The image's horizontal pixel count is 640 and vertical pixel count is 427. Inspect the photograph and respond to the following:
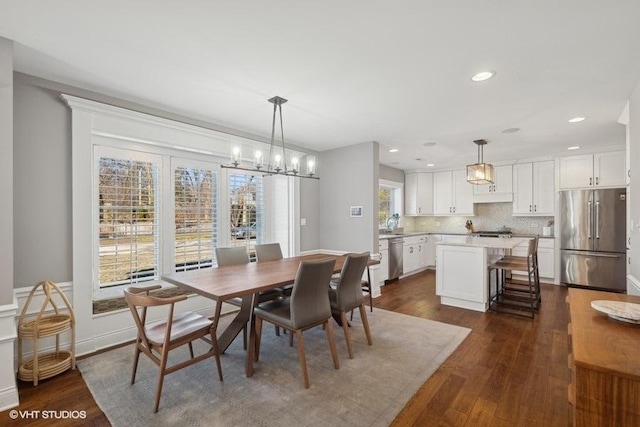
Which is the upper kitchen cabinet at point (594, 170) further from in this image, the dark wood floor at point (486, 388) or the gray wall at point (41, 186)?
the gray wall at point (41, 186)

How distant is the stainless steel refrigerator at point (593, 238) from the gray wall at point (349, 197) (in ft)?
11.3

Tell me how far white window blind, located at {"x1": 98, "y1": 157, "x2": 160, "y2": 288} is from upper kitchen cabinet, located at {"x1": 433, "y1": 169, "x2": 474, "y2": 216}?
5792mm

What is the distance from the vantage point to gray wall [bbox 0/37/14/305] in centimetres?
195

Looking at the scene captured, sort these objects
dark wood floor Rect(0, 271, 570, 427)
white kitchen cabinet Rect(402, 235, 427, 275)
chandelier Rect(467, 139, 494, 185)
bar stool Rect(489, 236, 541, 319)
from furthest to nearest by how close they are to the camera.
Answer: white kitchen cabinet Rect(402, 235, 427, 275) → chandelier Rect(467, 139, 494, 185) → bar stool Rect(489, 236, 541, 319) → dark wood floor Rect(0, 271, 570, 427)

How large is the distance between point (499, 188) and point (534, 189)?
580 mm

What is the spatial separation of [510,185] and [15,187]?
716cm

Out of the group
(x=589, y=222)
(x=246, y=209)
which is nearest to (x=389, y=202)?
(x=589, y=222)

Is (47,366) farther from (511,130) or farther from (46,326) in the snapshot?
(511,130)

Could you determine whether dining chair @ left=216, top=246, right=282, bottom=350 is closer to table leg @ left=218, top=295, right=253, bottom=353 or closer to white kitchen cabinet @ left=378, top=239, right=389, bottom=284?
table leg @ left=218, top=295, right=253, bottom=353

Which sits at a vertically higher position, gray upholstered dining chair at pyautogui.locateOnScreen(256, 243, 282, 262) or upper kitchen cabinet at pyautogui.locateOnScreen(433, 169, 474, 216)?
upper kitchen cabinet at pyautogui.locateOnScreen(433, 169, 474, 216)

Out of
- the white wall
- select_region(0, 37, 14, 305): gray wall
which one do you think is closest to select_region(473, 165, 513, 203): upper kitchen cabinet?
the white wall

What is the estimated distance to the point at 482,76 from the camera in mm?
2402

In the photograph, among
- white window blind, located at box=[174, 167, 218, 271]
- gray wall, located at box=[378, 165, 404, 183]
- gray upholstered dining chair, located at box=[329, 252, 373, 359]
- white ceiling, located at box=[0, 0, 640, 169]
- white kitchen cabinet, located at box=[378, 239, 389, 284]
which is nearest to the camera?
white ceiling, located at box=[0, 0, 640, 169]

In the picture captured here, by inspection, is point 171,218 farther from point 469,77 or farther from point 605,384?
point 605,384
